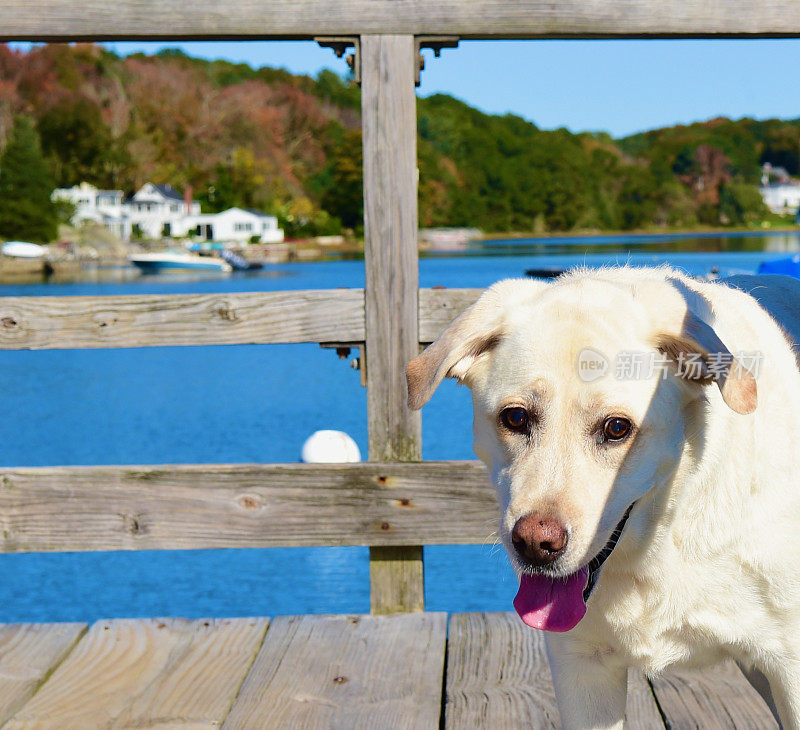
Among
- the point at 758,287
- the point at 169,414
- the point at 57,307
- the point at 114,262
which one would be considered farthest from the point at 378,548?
the point at 114,262

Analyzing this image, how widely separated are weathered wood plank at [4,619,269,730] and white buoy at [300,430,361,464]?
5.35 metres

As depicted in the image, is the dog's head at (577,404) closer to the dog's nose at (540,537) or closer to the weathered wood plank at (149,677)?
the dog's nose at (540,537)

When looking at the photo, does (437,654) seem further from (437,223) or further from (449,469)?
(437,223)

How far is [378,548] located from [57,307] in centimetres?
139

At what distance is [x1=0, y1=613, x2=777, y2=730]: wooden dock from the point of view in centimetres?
256

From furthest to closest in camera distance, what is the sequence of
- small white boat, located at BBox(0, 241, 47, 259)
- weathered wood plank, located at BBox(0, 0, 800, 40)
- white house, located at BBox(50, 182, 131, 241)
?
white house, located at BBox(50, 182, 131, 241) → small white boat, located at BBox(0, 241, 47, 259) → weathered wood plank, located at BBox(0, 0, 800, 40)

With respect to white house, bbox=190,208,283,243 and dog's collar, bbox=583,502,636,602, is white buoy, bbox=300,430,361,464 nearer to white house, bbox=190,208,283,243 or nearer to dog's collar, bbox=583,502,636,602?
dog's collar, bbox=583,502,636,602

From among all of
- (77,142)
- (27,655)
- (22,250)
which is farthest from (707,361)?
(77,142)

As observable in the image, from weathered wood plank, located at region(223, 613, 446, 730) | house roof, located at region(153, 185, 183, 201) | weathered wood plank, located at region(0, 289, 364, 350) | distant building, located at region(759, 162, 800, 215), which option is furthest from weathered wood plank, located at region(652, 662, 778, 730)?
house roof, located at region(153, 185, 183, 201)

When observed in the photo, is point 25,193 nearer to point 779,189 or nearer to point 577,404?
point 779,189

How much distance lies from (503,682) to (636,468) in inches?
50.3

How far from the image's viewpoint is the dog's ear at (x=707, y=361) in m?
1.64

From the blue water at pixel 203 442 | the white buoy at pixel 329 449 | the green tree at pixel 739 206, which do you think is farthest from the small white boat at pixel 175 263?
the white buoy at pixel 329 449

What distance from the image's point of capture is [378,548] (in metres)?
3.37
